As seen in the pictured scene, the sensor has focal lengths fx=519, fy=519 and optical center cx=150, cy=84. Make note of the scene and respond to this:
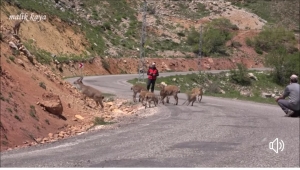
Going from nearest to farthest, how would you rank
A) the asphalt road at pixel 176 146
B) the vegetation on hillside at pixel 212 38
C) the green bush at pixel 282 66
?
1. the asphalt road at pixel 176 146
2. the green bush at pixel 282 66
3. the vegetation on hillside at pixel 212 38

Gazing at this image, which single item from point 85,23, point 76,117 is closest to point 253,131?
point 76,117

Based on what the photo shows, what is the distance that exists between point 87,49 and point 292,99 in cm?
5289

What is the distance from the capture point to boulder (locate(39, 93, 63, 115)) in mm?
18656

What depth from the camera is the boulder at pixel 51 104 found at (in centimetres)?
1866

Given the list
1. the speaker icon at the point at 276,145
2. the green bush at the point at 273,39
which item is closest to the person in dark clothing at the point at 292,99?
the speaker icon at the point at 276,145

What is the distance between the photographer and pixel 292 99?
4742mm

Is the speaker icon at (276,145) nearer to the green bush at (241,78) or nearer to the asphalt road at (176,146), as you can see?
the asphalt road at (176,146)

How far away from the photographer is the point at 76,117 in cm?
2020

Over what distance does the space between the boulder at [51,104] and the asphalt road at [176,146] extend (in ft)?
9.54

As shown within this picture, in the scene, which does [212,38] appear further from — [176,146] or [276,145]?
[176,146]

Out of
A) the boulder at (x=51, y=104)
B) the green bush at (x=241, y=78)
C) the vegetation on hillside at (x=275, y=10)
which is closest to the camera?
the boulder at (x=51, y=104)

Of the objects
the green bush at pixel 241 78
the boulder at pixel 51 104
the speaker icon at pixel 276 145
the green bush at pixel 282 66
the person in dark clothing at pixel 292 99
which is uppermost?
the person in dark clothing at pixel 292 99

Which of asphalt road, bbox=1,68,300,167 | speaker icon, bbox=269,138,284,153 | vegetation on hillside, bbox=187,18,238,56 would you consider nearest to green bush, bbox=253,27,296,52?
vegetation on hillside, bbox=187,18,238,56

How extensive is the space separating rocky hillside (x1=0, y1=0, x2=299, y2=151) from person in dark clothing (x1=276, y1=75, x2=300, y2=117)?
10.5m
